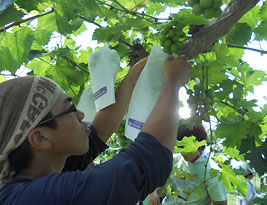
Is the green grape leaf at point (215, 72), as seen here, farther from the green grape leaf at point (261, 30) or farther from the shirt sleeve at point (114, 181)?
the shirt sleeve at point (114, 181)

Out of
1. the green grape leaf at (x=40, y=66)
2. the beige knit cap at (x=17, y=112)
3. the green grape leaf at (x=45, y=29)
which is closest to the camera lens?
the beige knit cap at (x=17, y=112)

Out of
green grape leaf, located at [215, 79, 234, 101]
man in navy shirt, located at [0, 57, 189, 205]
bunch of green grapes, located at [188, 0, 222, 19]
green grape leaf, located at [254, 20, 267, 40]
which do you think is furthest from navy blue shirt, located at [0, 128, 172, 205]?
green grape leaf, located at [254, 20, 267, 40]

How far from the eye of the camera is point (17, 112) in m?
1.29

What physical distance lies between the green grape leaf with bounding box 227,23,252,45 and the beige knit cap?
0.98 metres

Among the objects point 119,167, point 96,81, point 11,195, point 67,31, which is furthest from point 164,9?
point 11,195

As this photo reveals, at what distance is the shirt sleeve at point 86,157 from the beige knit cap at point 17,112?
17.9 inches

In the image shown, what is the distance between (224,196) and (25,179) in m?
1.95

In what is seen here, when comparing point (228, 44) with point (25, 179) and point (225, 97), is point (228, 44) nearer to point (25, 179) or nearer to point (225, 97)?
point (225, 97)

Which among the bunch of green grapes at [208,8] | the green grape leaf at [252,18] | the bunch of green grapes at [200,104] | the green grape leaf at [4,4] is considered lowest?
the bunch of green grapes at [200,104]

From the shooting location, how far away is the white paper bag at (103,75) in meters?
1.58

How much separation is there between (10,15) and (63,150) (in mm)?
789

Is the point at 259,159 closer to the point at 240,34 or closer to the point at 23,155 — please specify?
the point at 240,34

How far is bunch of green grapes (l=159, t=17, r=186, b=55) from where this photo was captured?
3.85 ft

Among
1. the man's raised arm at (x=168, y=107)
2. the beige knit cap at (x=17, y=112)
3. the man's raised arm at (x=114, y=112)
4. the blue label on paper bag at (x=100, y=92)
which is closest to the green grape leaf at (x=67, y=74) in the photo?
the man's raised arm at (x=114, y=112)
